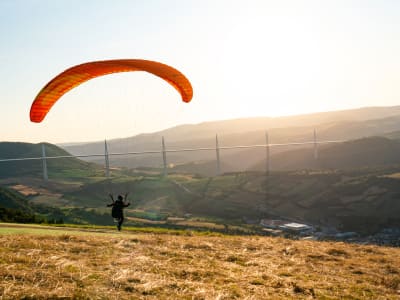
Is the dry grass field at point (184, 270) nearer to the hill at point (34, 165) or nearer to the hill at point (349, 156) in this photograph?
the hill at point (349, 156)

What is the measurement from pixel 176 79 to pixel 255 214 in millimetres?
44998

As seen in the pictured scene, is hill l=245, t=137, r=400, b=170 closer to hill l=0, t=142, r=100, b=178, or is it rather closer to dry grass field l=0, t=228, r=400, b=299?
hill l=0, t=142, r=100, b=178

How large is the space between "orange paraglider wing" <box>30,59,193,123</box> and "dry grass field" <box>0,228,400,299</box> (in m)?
5.75

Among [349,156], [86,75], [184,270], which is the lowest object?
[349,156]

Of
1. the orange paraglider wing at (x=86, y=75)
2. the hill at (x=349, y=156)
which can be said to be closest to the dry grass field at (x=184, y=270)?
the orange paraglider wing at (x=86, y=75)

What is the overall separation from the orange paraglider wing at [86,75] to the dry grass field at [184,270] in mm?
5749

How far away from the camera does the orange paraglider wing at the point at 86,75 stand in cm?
1530

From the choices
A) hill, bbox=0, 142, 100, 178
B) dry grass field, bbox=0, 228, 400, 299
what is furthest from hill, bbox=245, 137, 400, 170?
dry grass field, bbox=0, 228, 400, 299

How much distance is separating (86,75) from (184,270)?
9554 millimetres

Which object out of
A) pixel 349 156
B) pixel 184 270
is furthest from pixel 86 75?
pixel 349 156

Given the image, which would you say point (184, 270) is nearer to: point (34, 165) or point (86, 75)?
point (86, 75)

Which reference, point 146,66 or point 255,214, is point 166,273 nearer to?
point 146,66

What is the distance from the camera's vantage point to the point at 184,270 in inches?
392

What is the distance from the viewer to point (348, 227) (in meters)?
52.3
